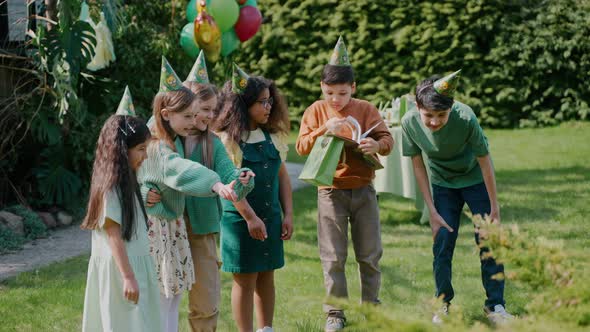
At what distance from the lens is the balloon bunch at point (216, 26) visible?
8.02m

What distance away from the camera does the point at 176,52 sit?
27.6 feet

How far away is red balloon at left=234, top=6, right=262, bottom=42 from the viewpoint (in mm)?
8781

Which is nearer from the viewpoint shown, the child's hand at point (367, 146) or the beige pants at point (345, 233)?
A: the child's hand at point (367, 146)

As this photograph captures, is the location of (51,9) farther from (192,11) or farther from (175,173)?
(175,173)

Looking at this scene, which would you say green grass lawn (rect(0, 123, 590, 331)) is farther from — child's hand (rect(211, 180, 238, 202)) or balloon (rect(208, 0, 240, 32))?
balloon (rect(208, 0, 240, 32))

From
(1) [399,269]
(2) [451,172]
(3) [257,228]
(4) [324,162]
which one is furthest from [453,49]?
(3) [257,228]

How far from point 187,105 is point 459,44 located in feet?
33.8

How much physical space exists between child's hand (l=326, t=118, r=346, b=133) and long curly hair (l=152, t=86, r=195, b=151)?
2.63ft

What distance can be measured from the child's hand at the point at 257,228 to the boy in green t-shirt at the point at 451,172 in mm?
1062

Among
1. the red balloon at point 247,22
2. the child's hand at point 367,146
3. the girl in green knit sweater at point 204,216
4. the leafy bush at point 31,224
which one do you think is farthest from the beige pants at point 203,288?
the red balloon at point 247,22

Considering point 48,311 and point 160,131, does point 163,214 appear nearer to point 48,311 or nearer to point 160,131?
point 160,131

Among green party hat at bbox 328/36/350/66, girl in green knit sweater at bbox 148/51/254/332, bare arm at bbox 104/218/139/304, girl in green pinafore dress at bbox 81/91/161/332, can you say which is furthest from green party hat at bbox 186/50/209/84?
bare arm at bbox 104/218/139/304

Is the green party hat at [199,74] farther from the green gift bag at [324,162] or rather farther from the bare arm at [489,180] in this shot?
the bare arm at [489,180]

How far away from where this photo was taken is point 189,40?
26.5 ft
